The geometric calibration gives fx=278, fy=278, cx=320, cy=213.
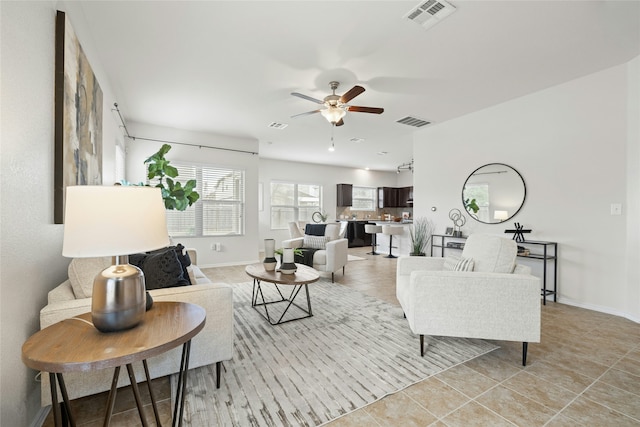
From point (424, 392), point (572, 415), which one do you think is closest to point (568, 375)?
point (572, 415)

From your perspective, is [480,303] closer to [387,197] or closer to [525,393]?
[525,393]

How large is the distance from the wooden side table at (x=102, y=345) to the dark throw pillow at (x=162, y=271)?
63 centimetres

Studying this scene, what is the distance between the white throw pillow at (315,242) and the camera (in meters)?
4.73

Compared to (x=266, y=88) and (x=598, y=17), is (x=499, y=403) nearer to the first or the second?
Result: (x=598, y=17)

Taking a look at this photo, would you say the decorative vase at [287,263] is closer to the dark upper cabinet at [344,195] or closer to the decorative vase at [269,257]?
the decorative vase at [269,257]

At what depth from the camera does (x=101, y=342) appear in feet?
3.47

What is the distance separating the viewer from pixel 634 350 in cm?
226

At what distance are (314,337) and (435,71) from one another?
3.06 metres

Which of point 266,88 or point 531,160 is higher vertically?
point 266,88

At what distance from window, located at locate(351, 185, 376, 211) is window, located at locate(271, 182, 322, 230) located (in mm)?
1471

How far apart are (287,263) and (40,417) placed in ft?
6.31

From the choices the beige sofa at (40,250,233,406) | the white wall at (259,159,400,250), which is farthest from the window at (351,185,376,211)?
the beige sofa at (40,250,233,406)

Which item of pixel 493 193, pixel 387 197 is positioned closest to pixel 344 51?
pixel 493 193

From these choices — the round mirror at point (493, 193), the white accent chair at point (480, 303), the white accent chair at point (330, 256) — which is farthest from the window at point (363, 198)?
the white accent chair at point (480, 303)
